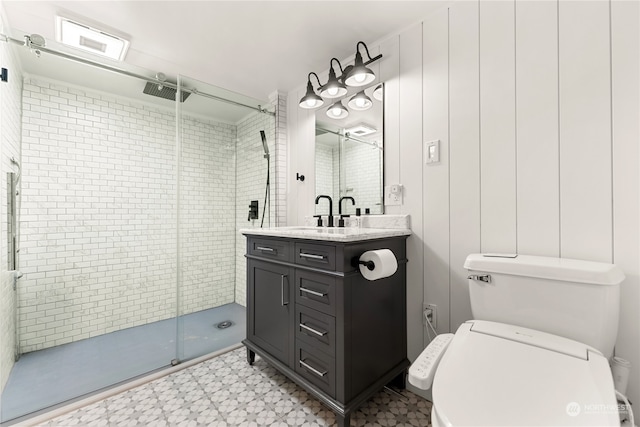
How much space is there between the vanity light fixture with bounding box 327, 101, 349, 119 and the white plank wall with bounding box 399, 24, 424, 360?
0.48 metres

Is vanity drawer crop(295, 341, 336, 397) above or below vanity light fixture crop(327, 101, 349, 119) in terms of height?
below

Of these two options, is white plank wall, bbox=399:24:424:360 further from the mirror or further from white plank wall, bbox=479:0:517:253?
white plank wall, bbox=479:0:517:253

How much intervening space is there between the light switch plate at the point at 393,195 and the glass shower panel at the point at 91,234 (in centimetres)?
173

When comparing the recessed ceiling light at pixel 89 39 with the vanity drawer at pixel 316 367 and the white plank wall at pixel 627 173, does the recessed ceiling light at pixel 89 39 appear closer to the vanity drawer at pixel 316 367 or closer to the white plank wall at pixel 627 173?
the vanity drawer at pixel 316 367

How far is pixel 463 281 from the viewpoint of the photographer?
146 cm

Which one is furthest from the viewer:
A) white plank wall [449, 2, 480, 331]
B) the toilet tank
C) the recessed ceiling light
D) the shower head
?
the shower head

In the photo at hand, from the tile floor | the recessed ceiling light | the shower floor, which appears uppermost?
the recessed ceiling light

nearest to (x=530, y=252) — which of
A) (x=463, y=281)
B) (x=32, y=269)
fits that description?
(x=463, y=281)

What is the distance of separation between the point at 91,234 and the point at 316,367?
1.95 meters

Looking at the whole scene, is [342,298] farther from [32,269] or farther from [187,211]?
[32,269]

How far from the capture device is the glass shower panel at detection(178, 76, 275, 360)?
2.27 metres

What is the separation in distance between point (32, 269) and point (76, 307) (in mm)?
412

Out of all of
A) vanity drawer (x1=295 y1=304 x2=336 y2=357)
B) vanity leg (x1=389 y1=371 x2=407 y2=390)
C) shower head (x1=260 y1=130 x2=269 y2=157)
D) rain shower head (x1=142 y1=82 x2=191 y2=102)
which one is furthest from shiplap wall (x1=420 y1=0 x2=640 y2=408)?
rain shower head (x1=142 y1=82 x2=191 y2=102)

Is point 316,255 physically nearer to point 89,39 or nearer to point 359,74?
point 359,74
